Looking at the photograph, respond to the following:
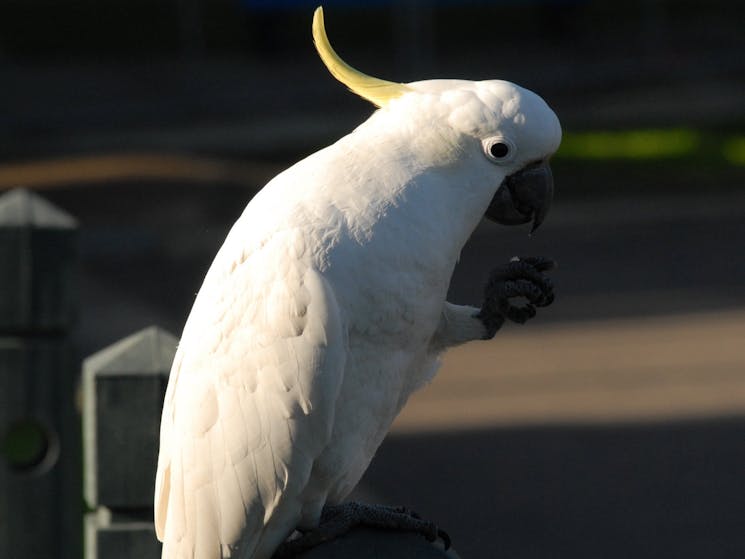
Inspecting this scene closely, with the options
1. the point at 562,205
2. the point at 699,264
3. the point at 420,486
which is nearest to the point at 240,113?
the point at 562,205

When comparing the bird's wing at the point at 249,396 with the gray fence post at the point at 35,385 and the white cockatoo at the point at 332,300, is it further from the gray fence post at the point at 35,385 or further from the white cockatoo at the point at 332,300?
the gray fence post at the point at 35,385

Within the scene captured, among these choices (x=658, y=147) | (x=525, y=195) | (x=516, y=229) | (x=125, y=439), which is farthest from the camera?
(x=658, y=147)

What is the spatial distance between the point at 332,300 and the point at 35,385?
84 cm

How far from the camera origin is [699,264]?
948 centimetres

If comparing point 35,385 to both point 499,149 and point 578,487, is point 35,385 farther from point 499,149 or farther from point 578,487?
point 578,487

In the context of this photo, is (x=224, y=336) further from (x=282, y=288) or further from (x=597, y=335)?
(x=597, y=335)

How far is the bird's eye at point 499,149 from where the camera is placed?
2.38 meters

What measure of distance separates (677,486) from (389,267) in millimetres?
3607

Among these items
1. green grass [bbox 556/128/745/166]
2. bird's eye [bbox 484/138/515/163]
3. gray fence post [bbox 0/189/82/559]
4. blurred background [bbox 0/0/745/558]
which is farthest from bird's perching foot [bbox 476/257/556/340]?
green grass [bbox 556/128/745/166]

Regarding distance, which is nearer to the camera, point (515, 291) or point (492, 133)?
point (492, 133)

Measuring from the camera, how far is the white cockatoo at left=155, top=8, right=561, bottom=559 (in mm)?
2361

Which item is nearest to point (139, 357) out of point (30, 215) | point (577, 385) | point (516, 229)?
point (30, 215)

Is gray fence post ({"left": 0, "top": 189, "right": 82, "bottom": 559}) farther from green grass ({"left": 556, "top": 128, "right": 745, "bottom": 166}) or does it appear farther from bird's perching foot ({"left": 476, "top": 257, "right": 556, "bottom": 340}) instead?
green grass ({"left": 556, "top": 128, "right": 745, "bottom": 166})

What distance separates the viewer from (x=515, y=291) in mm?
2518
